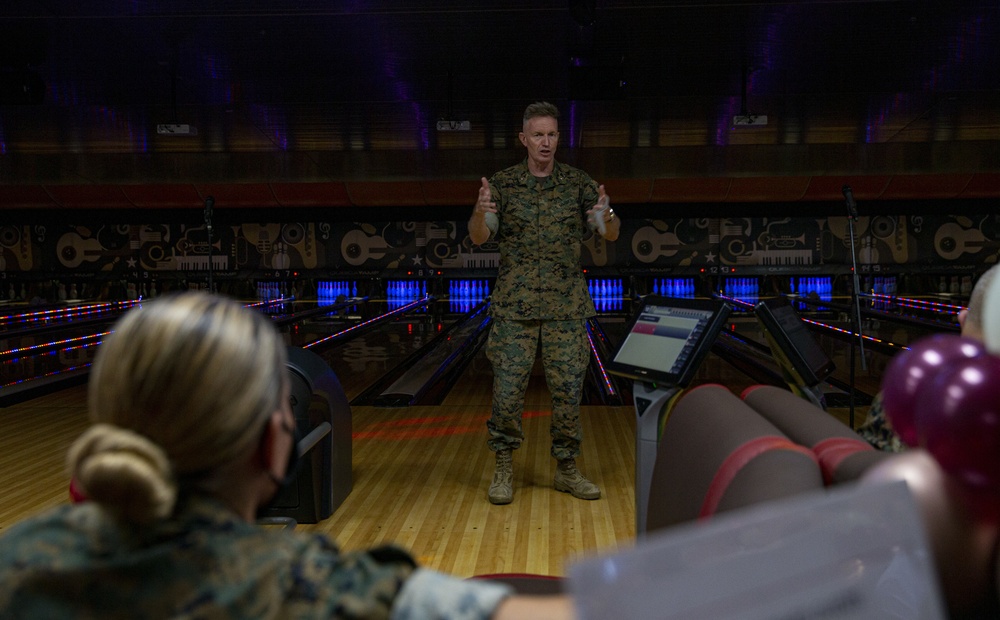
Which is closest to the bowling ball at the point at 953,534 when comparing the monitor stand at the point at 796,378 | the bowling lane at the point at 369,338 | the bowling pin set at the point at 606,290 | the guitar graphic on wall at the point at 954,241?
the monitor stand at the point at 796,378

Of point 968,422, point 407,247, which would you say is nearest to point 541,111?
point 968,422

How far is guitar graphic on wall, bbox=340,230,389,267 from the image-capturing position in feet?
34.4

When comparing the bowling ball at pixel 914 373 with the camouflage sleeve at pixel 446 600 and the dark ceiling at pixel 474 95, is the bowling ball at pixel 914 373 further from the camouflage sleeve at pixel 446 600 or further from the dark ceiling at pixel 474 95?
the dark ceiling at pixel 474 95

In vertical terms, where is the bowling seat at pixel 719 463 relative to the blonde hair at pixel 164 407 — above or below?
below

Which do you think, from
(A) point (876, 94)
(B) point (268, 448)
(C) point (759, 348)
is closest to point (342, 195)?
(C) point (759, 348)

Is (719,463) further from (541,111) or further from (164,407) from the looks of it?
(541,111)

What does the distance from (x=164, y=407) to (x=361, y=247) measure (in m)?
10.0

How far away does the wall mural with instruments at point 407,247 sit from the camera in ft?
32.8

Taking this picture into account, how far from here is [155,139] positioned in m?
8.39

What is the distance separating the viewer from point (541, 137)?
2.76 meters

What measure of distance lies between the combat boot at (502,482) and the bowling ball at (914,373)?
2366 mm

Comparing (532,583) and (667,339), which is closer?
(532,583)

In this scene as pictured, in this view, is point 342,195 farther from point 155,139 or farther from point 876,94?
point 876,94

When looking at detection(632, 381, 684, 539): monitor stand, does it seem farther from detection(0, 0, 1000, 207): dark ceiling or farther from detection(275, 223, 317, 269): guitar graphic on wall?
detection(275, 223, 317, 269): guitar graphic on wall
